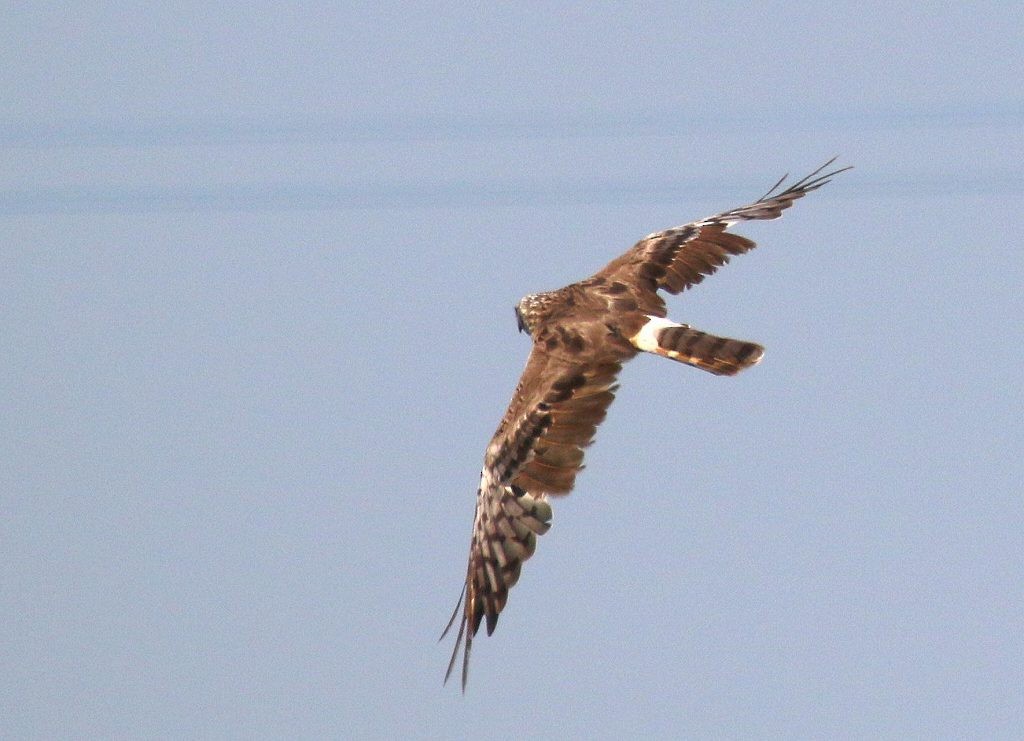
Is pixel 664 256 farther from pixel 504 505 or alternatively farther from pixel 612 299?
pixel 504 505

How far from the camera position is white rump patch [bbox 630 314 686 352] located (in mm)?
18422

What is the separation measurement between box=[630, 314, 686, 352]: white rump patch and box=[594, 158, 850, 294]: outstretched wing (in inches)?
36.1

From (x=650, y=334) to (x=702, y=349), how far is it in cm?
47

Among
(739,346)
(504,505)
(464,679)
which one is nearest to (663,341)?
(739,346)

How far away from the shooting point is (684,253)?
65.6 feet

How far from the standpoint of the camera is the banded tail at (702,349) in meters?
18.1

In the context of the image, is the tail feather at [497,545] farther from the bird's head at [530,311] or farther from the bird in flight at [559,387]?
the bird's head at [530,311]

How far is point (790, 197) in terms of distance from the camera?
20703mm

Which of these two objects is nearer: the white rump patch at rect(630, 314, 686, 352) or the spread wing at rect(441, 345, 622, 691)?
the spread wing at rect(441, 345, 622, 691)

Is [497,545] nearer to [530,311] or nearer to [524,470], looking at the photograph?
[524,470]

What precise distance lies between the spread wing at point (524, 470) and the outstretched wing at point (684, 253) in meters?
1.81

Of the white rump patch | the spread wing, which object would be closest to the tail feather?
the spread wing

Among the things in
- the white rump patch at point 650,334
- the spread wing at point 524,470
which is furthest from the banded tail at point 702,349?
the spread wing at point 524,470

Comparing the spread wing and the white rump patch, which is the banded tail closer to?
the white rump patch
